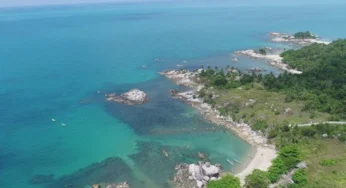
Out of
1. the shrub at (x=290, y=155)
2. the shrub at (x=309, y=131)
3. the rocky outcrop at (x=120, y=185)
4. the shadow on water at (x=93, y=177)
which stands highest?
the shrub at (x=309, y=131)

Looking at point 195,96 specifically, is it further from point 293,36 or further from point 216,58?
point 293,36

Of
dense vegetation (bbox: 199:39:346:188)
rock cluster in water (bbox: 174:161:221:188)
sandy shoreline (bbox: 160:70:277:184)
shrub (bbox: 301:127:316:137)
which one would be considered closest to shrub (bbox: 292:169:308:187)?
dense vegetation (bbox: 199:39:346:188)

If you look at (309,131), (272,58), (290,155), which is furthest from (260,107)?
(272,58)

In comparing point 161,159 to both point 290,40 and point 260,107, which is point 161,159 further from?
point 290,40

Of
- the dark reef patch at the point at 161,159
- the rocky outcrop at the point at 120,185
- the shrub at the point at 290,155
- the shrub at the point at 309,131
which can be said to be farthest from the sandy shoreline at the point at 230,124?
the rocky outcrop at the point at 120,185

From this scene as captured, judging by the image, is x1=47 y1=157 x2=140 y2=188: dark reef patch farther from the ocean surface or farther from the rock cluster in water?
the rock cluster in water

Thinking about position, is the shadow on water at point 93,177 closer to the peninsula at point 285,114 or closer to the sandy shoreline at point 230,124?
the sandy shoreline at point 230,124

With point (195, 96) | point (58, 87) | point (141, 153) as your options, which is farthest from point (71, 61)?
point (141, 153)
